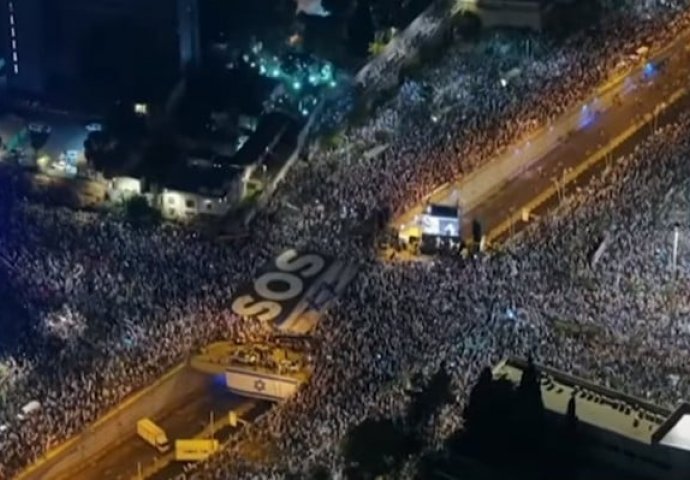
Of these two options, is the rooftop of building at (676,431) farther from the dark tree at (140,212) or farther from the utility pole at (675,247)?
the dark tree at (140,212)

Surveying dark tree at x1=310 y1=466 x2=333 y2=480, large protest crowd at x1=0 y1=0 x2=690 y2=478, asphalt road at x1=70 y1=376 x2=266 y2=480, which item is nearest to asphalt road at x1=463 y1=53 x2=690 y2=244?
large protest crowd at x1=0 y1=0 x2=690 y2=478

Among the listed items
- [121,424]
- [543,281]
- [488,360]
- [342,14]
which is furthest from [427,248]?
[342,14]

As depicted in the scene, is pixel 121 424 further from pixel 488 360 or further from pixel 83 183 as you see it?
pixel 83 183

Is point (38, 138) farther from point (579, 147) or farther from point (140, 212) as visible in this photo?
point (579, 147)

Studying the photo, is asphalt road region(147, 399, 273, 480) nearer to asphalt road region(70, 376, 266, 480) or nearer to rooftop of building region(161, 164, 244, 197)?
asphalt road region(70, 376, 266, 480)

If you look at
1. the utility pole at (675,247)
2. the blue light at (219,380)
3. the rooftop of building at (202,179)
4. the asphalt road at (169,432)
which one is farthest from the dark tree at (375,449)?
the rooftop of building at (202,179)
